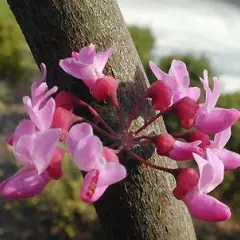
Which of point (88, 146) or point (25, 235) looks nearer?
point (88, 146)

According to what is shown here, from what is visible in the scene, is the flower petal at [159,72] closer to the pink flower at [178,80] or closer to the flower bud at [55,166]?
the pink flower at [178,80]

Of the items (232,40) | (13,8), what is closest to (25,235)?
(13,8)

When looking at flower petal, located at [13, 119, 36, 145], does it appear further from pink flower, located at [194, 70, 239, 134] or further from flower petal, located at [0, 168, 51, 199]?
pink flower, located at [194, 70, 239, 134]

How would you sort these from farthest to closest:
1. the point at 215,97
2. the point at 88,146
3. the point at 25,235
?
the point at 25,235 < the point at 215,97 < the point at 88,146

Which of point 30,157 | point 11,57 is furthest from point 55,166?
point 11,57

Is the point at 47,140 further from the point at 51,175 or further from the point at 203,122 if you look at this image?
the point at 203,122
